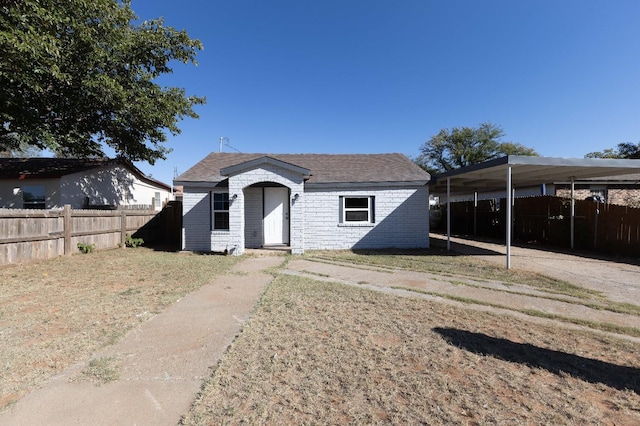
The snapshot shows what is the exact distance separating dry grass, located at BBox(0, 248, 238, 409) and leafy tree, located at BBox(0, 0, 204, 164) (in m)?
5.50

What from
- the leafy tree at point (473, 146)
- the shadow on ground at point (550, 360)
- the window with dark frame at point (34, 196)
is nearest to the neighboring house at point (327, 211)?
the window with dark frame at point (34, 196)

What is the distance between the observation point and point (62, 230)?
395 inches

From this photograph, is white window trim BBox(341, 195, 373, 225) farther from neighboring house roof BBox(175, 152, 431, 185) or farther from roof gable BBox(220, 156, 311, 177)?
roof gable BBox(220, 156, 311, 177)

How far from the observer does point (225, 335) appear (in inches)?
152

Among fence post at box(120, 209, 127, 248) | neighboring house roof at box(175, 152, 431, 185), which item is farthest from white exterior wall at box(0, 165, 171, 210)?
neighboring house roof at box(175, 152, 431, 185)

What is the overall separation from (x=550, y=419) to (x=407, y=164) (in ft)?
39.3

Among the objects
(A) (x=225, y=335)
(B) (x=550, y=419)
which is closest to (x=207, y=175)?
(A) (x=225, y=335)

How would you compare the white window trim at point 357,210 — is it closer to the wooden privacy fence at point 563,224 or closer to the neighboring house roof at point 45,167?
the wooden privacy fence at point 563,224

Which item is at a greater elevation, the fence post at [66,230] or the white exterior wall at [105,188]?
the white exterior wall at [105,188]

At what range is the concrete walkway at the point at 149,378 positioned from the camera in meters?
2.35

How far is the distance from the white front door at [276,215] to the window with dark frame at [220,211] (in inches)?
57.4

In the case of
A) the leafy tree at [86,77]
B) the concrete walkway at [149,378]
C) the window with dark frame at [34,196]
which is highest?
the leafy tree at [86,77]

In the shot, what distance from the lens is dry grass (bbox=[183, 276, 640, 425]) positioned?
2.37 metres

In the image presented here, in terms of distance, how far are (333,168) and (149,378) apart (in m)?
11.2
